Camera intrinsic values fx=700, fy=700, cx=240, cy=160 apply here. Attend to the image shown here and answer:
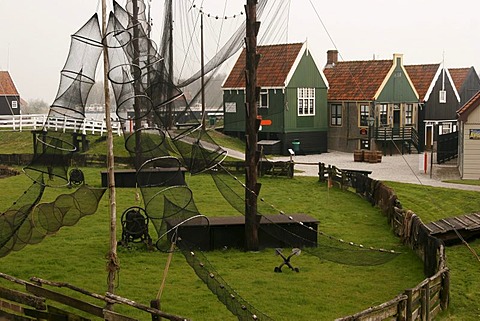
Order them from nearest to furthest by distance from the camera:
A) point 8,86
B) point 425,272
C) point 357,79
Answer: point 425,272 → point 357,79 → point 8,86

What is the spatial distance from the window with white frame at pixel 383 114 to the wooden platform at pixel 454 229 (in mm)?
24442

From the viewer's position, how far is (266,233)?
16750 mm

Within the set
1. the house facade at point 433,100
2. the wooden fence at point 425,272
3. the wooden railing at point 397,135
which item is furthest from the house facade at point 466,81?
the wooden fence at point 425,272

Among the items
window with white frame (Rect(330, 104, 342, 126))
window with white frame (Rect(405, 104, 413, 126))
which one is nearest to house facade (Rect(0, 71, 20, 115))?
window with white frame (Rect(330, 104, 342, 126))

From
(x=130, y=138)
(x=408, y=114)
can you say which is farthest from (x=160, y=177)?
(x=408, y=114)

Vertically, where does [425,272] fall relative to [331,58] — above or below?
below

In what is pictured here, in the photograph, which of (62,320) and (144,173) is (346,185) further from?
(62,320)

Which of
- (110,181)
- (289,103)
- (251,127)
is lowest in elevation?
(110,181)

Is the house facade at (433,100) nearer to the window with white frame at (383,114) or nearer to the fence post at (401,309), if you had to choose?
the window with white frame at (383,114)

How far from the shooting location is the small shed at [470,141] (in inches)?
1142

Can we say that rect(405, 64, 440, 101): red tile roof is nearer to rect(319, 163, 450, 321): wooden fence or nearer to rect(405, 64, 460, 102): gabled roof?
rect(405, 64, 460, 102): gabled roof

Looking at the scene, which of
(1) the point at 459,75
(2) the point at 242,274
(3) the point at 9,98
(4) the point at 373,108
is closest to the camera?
(2) the point at 242,274

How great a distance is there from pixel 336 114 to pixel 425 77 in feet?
22.9

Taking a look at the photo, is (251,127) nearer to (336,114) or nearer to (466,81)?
(336,114)
